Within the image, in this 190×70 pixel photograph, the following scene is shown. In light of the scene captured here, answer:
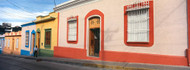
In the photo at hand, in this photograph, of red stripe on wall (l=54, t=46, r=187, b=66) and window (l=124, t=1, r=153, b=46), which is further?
window (l=124, t=1, r=153, b=46)

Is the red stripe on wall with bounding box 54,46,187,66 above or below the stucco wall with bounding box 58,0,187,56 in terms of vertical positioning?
below

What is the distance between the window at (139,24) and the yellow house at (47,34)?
7.87 m

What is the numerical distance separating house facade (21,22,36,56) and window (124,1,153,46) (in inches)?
534

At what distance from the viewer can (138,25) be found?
279 inches

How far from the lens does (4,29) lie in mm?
47125

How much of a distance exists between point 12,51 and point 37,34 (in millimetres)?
11401

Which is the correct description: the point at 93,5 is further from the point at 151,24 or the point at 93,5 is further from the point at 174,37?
the point at 174,37

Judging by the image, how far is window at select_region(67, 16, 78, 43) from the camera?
10.7 meters

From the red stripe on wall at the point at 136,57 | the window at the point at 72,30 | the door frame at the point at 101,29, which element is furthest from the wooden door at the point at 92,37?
the window at the point at 72,30

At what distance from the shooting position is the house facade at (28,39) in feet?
56.6

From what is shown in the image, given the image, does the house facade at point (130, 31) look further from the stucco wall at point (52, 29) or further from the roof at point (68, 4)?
the stucco wall at point (52, 29)

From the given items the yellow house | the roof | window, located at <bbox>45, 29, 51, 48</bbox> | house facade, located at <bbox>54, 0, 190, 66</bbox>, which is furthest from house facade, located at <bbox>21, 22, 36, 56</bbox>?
house facade, located at <bbox>54, 0, 190, 66</bbox>

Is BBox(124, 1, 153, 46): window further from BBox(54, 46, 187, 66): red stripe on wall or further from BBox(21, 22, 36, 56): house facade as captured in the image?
BBox(21, 22, 36, 56): house facade

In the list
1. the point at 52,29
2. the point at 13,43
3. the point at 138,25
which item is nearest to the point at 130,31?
the point at 138,25
